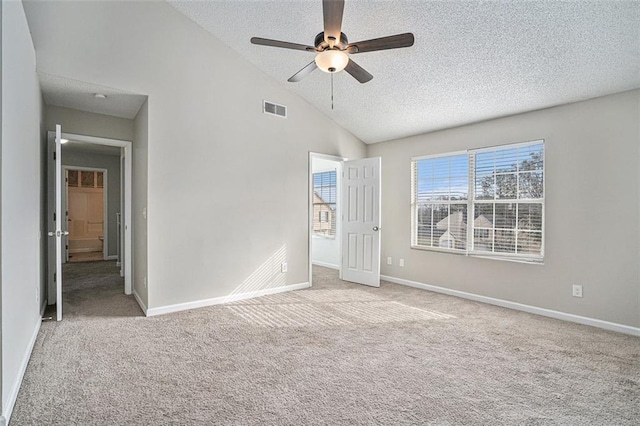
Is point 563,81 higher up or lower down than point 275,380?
higher up

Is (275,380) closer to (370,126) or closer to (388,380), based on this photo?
(388,380)

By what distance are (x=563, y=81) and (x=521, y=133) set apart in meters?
0.79

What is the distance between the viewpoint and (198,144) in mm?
4082

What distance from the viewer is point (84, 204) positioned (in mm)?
9156

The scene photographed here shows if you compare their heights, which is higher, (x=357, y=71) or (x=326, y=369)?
(x=357, y=71)

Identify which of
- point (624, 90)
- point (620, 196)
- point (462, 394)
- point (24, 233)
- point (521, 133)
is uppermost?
point (624, 90)

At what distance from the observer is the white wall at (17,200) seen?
6.31ft

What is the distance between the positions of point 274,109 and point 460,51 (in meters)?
2.50

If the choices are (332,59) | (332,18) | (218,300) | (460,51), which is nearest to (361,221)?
(218,300)

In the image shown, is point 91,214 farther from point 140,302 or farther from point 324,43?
point 324,43

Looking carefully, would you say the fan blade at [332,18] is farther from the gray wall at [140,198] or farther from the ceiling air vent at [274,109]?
the gray wall at [140,198]

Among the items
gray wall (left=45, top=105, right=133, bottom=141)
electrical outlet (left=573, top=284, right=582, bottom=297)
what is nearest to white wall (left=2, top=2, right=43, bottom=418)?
gray wall (left=45, top=105, right=133, bottom=141)

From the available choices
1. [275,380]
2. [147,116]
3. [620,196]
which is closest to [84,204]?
[147,116]

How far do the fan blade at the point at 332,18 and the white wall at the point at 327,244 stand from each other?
4.17 metres
